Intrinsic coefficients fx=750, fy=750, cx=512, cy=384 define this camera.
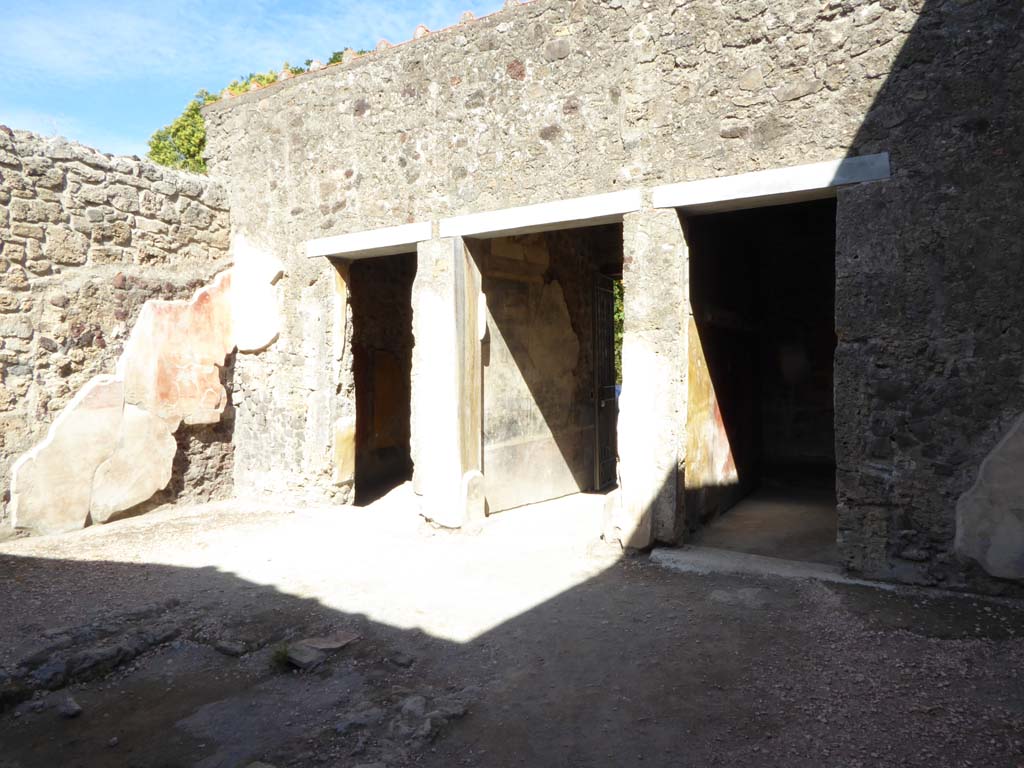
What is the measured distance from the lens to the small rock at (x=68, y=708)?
2.88 meters

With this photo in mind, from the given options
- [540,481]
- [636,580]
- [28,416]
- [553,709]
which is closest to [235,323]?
[28,416]

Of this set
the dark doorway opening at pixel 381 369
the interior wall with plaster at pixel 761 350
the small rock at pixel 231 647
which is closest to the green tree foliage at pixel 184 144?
the dark doorway opening at pixel 381 369

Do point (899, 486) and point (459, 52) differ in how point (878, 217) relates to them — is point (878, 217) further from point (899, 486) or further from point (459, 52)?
point (459, 52)

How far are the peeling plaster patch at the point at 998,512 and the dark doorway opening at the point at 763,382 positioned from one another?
100cm

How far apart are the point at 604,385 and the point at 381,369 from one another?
2396 millimetres

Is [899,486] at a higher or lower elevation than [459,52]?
lower

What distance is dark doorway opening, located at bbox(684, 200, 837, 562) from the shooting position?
5168mm

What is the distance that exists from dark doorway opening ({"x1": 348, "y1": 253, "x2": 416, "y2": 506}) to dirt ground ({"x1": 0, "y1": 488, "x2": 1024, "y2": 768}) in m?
3.06

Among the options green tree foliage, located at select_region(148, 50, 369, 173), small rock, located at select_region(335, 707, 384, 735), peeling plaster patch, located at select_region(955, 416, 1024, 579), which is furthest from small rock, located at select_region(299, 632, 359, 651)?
green tree foliage, located at select_region(148, 50, 369, 173)

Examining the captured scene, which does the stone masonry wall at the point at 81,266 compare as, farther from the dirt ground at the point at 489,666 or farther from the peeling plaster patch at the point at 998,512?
the peeling plaster patch at the point at 998,512

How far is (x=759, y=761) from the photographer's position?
2.45 m

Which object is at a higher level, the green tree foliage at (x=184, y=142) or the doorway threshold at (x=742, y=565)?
the green tree foliage at (x=184, y=142)

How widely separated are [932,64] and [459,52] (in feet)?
9.88

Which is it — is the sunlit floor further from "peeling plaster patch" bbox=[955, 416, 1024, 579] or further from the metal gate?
the metal gate
